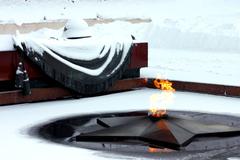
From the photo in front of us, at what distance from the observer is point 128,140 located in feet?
31.0

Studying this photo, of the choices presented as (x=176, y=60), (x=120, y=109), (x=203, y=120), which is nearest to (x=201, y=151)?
(x=203, y=120)

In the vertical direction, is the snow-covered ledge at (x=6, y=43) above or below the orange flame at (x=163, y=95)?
above

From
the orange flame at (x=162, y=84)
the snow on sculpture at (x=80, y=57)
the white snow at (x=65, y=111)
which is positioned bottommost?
the white snow at (x=65, y=111)

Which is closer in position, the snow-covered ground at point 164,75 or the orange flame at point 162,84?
the snow-covered ground at point 164,75

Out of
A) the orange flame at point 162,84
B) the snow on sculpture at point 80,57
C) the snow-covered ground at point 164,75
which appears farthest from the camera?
the orange flame at point 162,84

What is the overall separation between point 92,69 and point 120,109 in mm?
2255

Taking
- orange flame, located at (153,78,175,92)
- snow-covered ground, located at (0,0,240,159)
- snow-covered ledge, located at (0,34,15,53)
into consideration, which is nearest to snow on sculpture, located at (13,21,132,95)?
snow-covered ledge, located at (0,34,15,53)

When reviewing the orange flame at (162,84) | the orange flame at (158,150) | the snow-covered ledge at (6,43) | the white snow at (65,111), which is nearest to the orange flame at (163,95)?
the orange flame at (162,84)

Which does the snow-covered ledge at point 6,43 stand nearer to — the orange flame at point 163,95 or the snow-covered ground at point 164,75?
the snow-covered ground at point 164,75

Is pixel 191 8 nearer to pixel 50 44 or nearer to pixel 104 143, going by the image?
pixel 50 44

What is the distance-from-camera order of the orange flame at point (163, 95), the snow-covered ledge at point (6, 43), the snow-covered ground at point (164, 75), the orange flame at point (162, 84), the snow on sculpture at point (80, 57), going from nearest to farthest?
the snow-covered ground at point (164, 75), the orange flame at point (163, 95), the snow-covered ledge at point (6, 43), the snow on sculpture at point (80, 57), the orange flame at point (162, 84)

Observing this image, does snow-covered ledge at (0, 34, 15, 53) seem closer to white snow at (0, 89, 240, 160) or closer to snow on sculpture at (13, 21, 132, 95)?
snow on sculpture at (13, 21, 132, 95)

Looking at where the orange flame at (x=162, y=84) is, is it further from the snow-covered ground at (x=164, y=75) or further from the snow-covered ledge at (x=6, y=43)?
the snow-covered ledge at (x=6, y=43)

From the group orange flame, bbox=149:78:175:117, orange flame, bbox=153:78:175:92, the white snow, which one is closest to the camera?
the white snow
